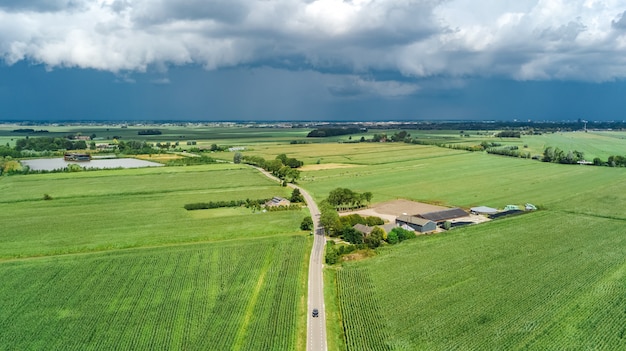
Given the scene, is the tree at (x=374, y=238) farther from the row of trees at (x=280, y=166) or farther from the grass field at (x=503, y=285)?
the row of trees at (x=280, y=166)

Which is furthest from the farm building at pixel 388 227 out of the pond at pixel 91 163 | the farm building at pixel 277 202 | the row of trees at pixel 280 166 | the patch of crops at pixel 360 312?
the pond at pixel 91 163

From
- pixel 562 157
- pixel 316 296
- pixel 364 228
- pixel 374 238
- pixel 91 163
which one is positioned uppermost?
pixel 562 157

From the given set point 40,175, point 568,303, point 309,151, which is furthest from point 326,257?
point 309,151

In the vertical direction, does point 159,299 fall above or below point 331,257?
below

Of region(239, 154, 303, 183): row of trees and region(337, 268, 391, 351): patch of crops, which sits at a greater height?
region(239, 154, 303, 183): row of trees

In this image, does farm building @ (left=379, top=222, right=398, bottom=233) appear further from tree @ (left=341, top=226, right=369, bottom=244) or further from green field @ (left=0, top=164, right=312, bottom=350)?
green field @ (left=0, top=164, right=312, bottom=350)

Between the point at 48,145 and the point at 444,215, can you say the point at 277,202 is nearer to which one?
the point at 444,215

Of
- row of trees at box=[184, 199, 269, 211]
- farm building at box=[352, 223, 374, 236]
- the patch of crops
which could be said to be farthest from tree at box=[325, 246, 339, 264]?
row of trees at box=[184, 199, 269, 211]

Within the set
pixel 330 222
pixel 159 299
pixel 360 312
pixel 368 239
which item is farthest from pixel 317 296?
pixel 330 222
